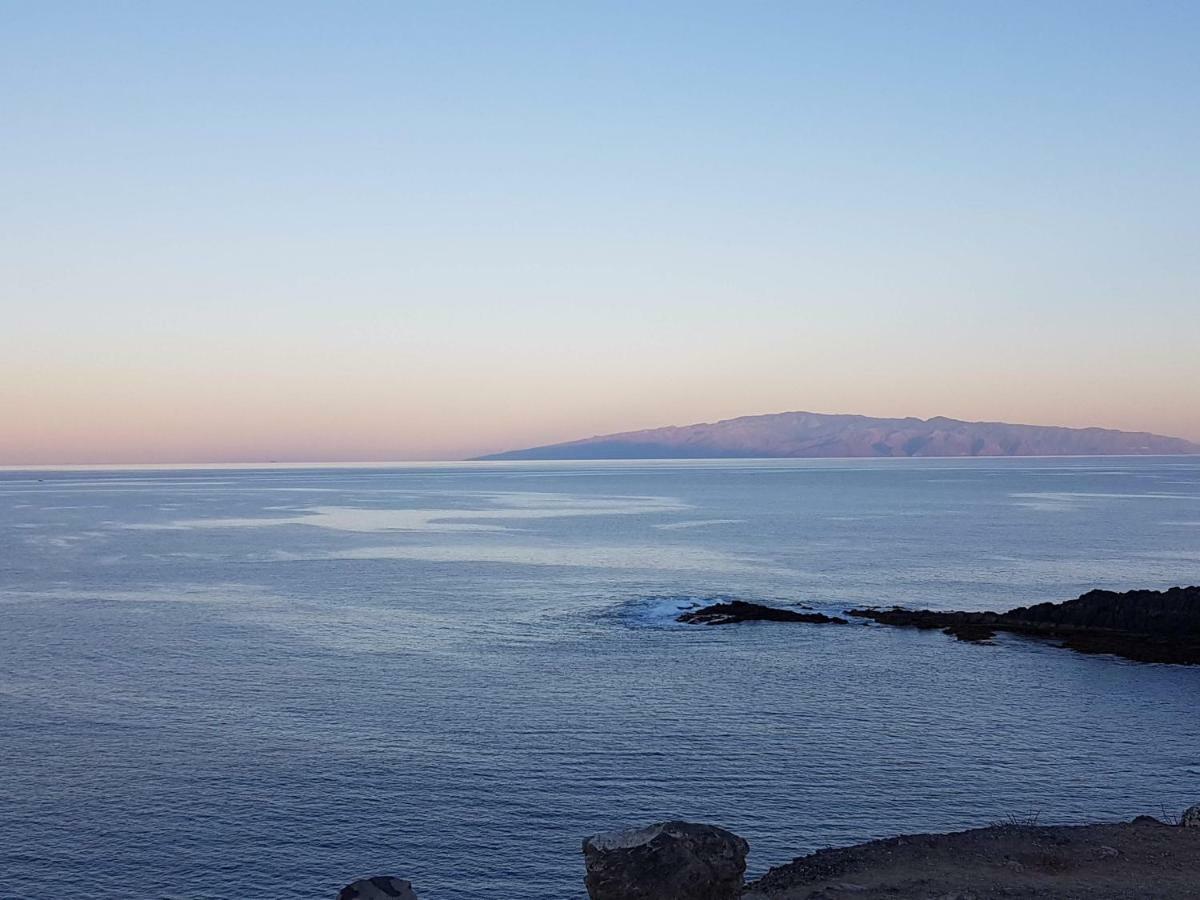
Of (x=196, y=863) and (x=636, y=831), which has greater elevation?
(x=636, y=831)

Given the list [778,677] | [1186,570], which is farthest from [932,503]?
[778,677]

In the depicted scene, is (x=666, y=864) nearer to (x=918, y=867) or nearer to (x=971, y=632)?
(x=918, y=867)

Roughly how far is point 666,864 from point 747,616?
43666 mm

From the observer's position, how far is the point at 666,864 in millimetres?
17406

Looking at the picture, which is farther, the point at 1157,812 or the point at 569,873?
the point at 1157,812

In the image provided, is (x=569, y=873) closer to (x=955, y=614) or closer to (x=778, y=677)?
(x=778, y=677)

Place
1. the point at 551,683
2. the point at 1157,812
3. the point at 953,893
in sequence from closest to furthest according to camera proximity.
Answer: the point at 953,893, the point at 1157,812, the point at 551,683

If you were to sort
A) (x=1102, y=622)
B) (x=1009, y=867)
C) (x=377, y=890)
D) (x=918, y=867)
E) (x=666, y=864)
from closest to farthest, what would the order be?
(x=377, y=890)
(x=666, y=864)
(x=1009, y=867)
(x=918, y=867)
(x=1102, y=622)

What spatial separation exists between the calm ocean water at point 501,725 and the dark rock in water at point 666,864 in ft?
20.7

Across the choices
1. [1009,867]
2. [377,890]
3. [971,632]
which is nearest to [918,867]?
[1009,867]

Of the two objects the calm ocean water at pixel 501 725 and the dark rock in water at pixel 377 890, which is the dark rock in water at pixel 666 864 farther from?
the calm ocean water at pixel 501 725

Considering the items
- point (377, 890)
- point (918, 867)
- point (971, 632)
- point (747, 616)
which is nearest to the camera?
point (377, 890)

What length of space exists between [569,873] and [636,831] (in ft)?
24.0

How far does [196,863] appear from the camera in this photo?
24609mm
